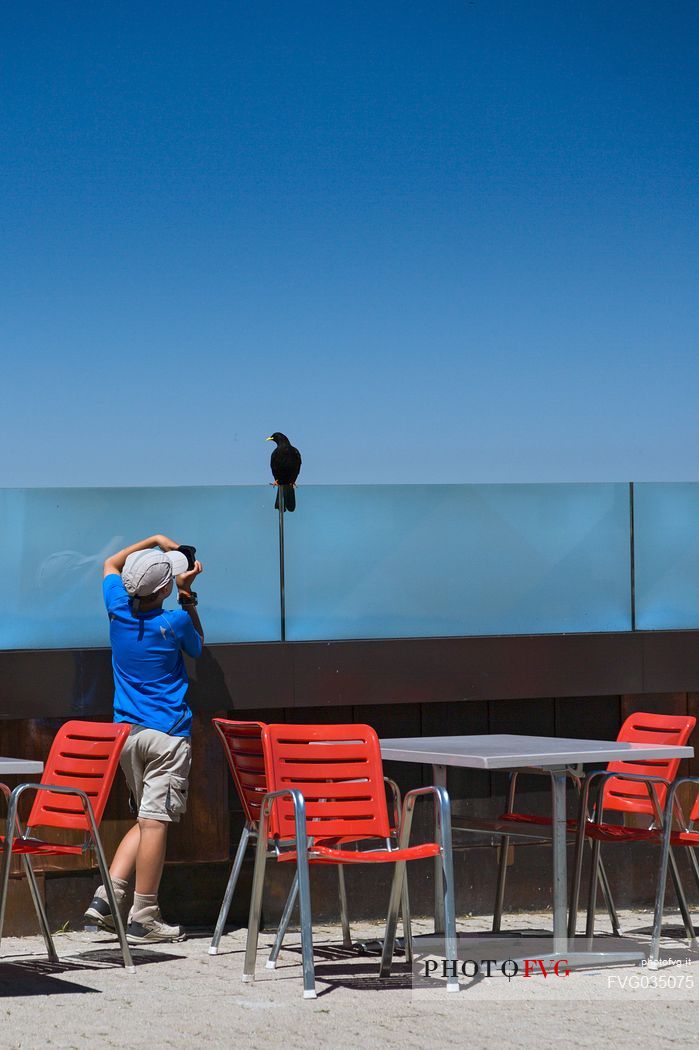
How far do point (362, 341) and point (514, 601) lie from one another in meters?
10.0

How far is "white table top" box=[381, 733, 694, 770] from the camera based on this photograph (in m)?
5.86

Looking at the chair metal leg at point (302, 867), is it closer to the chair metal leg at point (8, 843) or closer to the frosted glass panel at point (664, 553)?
the chair metal leg at point (8, 843)

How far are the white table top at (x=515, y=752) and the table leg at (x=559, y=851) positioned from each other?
104 millimetres

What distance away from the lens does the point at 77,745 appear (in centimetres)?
638

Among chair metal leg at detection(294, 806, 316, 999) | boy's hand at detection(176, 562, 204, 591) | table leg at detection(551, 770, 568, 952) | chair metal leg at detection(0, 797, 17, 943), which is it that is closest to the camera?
chair metal leg at detection(294, 806, 316, 999)

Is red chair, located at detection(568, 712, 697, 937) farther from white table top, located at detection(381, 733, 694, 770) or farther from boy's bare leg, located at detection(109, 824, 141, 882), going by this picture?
boy's bare leg, located at detection(109, 824, 141, 882)

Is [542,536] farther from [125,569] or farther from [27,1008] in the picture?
[27,1008]

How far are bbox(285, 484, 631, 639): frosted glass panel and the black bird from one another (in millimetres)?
69

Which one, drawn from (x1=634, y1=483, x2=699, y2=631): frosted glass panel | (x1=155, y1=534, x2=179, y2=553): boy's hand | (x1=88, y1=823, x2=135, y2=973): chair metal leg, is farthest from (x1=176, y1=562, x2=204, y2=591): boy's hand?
(x1=634, y1=483, x2=699, y2=631): frosted glass panel

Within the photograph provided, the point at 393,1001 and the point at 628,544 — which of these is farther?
the point at 628,544

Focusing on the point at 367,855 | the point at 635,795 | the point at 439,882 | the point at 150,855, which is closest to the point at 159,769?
the point at 150,855

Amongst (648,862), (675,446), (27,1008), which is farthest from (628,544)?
(675,446)

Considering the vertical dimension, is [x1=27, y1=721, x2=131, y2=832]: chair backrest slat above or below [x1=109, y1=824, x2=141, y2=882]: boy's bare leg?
above

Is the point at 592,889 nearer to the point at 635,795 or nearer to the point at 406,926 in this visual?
the point at 635,795
